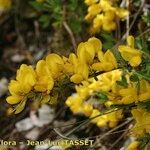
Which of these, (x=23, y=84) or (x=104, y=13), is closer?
(x=23, y=84)

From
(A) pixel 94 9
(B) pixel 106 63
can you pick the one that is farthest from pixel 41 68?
(A) pixel 94 9

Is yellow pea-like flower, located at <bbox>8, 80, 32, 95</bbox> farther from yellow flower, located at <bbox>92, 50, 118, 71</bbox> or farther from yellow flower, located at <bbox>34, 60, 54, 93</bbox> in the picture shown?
yellow flower, located at <bbox>92, 50, 118, 71</bbox>

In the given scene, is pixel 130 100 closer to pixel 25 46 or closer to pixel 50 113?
pixel 50 113

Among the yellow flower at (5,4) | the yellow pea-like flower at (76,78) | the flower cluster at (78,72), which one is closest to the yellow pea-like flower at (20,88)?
the flower cluster at (78,72)

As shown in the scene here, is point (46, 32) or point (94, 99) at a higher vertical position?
point (46, 32)

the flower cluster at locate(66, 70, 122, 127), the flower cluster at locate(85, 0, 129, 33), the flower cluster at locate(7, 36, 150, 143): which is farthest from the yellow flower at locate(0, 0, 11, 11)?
the flower cluster at locate(7, 36, 150, 143)

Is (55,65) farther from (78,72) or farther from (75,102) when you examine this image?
(75,102)

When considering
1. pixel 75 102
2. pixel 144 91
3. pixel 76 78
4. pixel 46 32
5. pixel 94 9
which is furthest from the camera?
pixel 46 32
